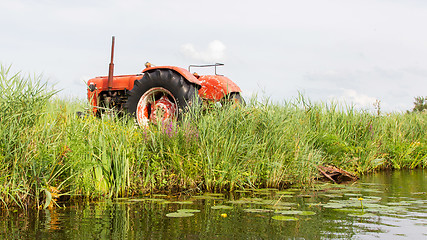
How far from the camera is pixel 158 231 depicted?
135 inches

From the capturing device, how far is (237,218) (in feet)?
12.8

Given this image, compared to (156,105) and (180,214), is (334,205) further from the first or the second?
(156,105)

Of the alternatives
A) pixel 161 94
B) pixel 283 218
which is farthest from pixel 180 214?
pixel 161 94

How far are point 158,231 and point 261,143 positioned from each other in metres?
2.91

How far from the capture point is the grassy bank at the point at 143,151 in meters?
4.31

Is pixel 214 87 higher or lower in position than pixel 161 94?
higher

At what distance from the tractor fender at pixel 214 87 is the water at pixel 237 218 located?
392 centimetres

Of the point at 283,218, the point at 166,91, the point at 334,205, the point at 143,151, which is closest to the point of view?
the point at 283,218

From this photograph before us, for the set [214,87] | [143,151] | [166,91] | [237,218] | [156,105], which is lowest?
[237,218]

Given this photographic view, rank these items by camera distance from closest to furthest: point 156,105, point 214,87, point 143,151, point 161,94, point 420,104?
point 143,151, point 156,105, point 161,94, point 214,87, point 420,104

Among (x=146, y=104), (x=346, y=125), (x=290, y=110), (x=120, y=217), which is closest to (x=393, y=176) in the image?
(x=346, y=125)

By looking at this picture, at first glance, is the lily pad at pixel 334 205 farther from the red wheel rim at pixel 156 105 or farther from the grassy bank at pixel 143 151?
the red wheel rim at pixel 156 105

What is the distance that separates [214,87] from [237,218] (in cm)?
542

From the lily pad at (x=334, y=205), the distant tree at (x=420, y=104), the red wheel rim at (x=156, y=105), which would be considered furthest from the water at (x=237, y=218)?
the distant tree at (x=420, y=104)
